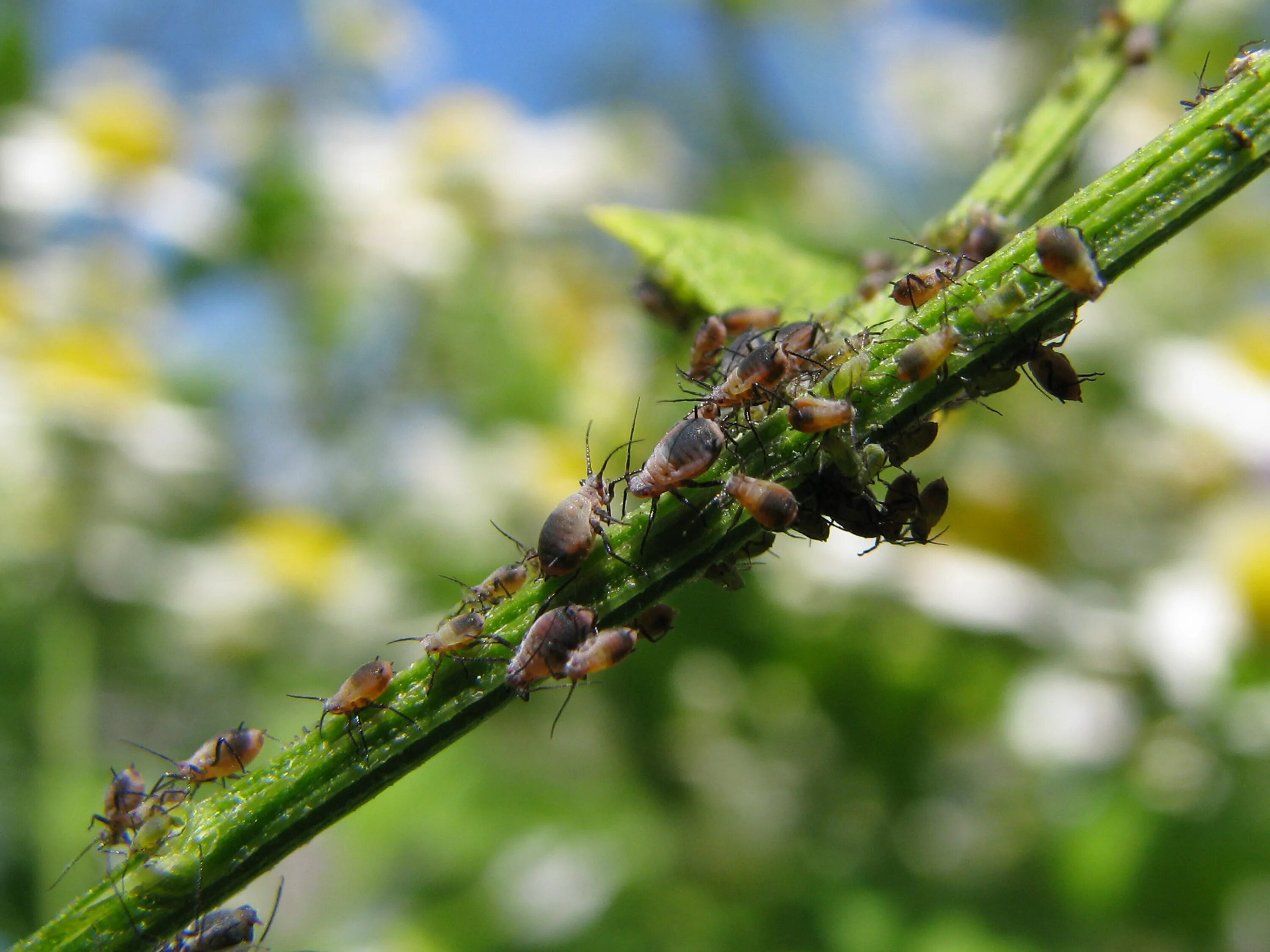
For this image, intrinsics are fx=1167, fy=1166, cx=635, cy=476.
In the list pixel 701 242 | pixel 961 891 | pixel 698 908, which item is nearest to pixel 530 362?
pixel 698 908

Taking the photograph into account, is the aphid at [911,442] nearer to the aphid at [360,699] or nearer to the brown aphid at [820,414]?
the brown aphid at [820,414]

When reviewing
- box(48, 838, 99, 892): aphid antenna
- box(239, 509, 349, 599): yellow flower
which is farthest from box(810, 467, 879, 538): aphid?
box(239, 509, 349, 599): yellow flower

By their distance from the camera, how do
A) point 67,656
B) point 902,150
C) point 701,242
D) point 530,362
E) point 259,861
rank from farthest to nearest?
point 902,150 → point 530,362 → point 67,656 → point 701,242 → point 259,861

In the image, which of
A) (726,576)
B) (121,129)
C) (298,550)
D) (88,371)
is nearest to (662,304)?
(726,576)

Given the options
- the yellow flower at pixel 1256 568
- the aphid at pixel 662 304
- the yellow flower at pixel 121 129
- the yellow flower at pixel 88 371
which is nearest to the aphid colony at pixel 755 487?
the aphid at pixel 662 304

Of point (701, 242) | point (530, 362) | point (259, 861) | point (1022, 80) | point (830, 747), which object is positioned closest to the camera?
point (259, 861)

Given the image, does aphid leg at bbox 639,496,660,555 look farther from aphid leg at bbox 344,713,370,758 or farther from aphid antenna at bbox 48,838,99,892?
aphid antenna at bbox 48,838,99,892

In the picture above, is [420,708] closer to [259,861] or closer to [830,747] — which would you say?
[259,861]
